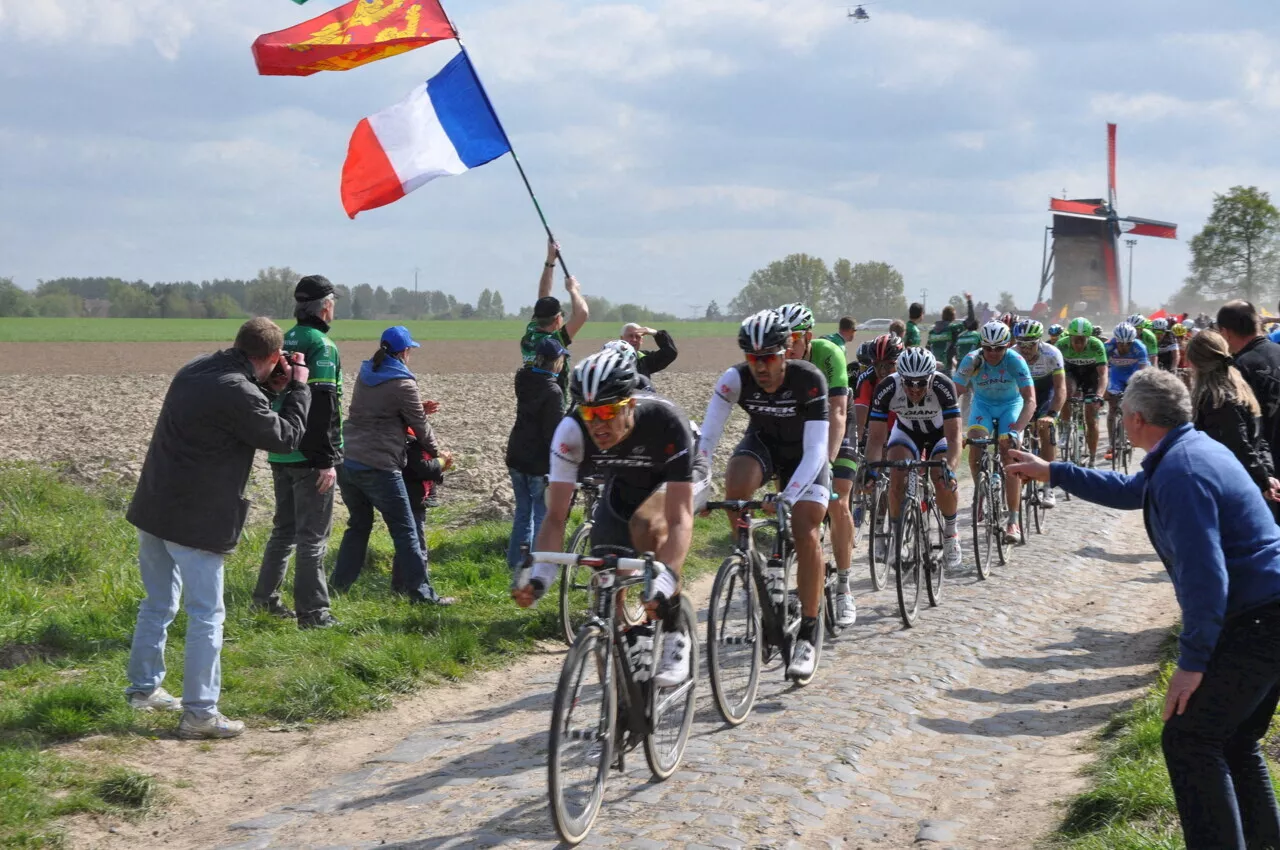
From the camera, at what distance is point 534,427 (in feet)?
35.4

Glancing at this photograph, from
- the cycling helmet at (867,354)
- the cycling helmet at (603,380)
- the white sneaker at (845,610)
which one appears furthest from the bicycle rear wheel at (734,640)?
the cycling helmet at (867,354)

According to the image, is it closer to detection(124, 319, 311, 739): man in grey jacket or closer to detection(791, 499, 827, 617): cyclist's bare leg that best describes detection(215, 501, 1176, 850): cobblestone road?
detection(791, 499, 827, 617): cyclist's bare leg

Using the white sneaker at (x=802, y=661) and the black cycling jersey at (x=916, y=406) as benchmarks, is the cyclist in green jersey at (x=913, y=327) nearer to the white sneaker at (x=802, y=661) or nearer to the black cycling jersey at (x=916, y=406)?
the black cycling jersey at (x=916, y=406)

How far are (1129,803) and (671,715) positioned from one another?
2200mm

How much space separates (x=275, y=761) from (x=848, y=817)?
125 inches

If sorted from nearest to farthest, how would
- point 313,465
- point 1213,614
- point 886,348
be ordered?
point 1213,614 < point 313,465 < point 886,348

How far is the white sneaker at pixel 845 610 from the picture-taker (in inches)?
397

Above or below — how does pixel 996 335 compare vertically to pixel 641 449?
above

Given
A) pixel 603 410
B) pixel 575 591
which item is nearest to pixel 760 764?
pixel 603 410

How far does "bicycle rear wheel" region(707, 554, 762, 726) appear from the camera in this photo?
7117 mm

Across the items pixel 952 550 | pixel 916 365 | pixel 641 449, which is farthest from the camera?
pixel 952 550

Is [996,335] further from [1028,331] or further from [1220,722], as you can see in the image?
[1220,722]

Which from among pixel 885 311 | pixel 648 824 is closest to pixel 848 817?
pixel 648 824

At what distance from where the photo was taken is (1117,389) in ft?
65.1
